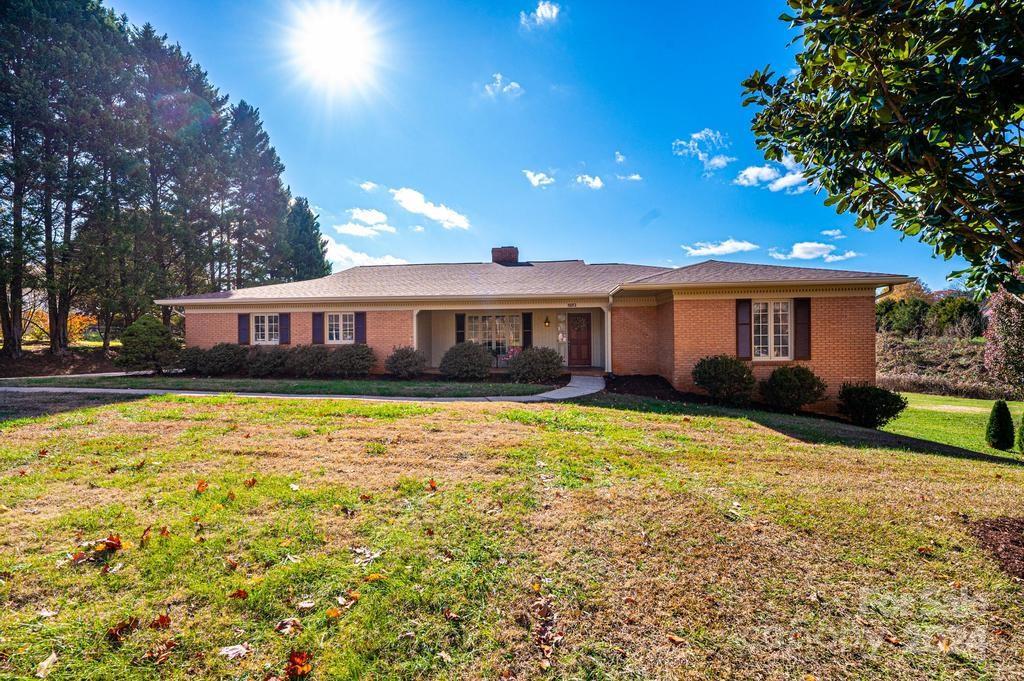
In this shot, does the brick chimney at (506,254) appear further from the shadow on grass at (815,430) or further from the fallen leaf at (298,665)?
the fallen leaf at (298,665)

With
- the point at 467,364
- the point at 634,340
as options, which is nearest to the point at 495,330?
the point at 467,364

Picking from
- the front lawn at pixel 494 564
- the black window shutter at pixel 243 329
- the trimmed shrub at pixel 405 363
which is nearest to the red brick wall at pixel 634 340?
the trimmed shrub at pixel 405 363

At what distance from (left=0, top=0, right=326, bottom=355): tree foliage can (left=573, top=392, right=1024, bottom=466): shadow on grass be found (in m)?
23.6

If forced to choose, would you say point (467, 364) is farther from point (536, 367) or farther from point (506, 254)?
point (506, 254)

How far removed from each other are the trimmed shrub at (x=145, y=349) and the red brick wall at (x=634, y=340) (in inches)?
641

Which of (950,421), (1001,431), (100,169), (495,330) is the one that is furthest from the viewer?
(100,169)

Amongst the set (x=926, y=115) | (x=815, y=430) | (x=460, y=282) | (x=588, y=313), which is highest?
(x=460, y=282)

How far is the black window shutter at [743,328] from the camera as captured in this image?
1180 centimetres

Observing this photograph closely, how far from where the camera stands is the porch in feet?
54.5

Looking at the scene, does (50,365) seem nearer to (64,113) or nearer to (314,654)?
(64,113)

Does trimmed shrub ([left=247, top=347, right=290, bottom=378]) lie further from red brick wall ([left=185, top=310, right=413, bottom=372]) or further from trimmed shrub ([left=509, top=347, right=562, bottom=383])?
trimmed shrub ([left=509, top=347, right=562, bottom=383])

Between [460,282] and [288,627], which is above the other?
[460,282]

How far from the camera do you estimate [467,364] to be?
13.7 m

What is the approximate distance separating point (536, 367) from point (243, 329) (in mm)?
11842
